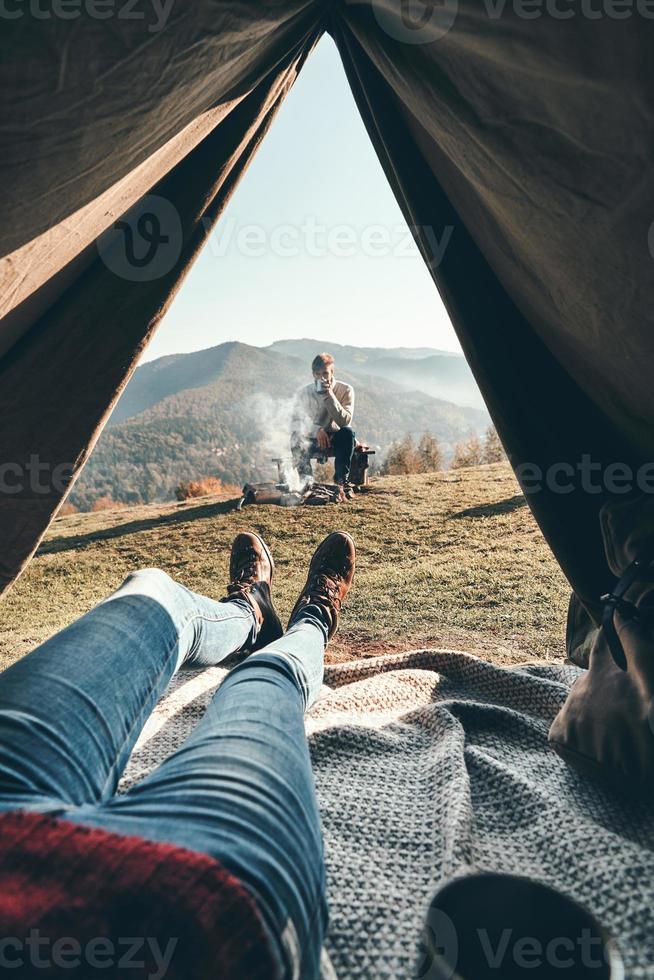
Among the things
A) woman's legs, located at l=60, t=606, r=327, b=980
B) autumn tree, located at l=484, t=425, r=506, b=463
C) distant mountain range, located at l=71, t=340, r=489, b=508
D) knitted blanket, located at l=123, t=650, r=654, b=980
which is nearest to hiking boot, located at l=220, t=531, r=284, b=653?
knitted blanket, located at l=123, t=650, r=654, b=980

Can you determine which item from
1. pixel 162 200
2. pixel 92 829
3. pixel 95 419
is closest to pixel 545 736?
pixel 92 829

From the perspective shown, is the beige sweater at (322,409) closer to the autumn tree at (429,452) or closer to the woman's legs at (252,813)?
the autumn tree at (429,452)

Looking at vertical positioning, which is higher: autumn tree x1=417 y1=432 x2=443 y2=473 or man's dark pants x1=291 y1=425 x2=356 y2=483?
autumn tree x1=417 y1=432 x2=443 y2=473

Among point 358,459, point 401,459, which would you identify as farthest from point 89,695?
point 401,459

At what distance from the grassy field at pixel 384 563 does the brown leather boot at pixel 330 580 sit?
13.9 inches

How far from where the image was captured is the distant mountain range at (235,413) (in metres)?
22.7

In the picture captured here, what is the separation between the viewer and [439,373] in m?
115

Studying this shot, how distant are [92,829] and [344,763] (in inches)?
27.5

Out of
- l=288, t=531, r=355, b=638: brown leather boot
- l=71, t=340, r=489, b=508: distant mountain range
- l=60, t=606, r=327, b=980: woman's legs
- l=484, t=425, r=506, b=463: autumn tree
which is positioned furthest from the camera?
l=71, t=340, r=489, b=508: distant mountain range

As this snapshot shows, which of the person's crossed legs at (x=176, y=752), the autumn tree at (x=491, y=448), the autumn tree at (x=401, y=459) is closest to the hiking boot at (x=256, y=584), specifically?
the person's crossed legs at (x=176, y=752)

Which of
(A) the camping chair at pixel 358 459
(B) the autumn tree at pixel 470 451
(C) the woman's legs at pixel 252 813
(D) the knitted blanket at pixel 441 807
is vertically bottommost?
(D) the knitted blanket at pixel 441 807

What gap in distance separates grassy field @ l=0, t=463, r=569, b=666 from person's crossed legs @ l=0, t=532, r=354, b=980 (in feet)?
3.95

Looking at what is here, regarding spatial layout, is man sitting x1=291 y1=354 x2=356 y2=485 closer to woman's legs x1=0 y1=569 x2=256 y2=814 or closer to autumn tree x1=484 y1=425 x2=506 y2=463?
woman's legs x1=0 y1=569 x2=256 y2=814

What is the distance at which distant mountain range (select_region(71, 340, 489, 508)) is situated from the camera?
2271cm
